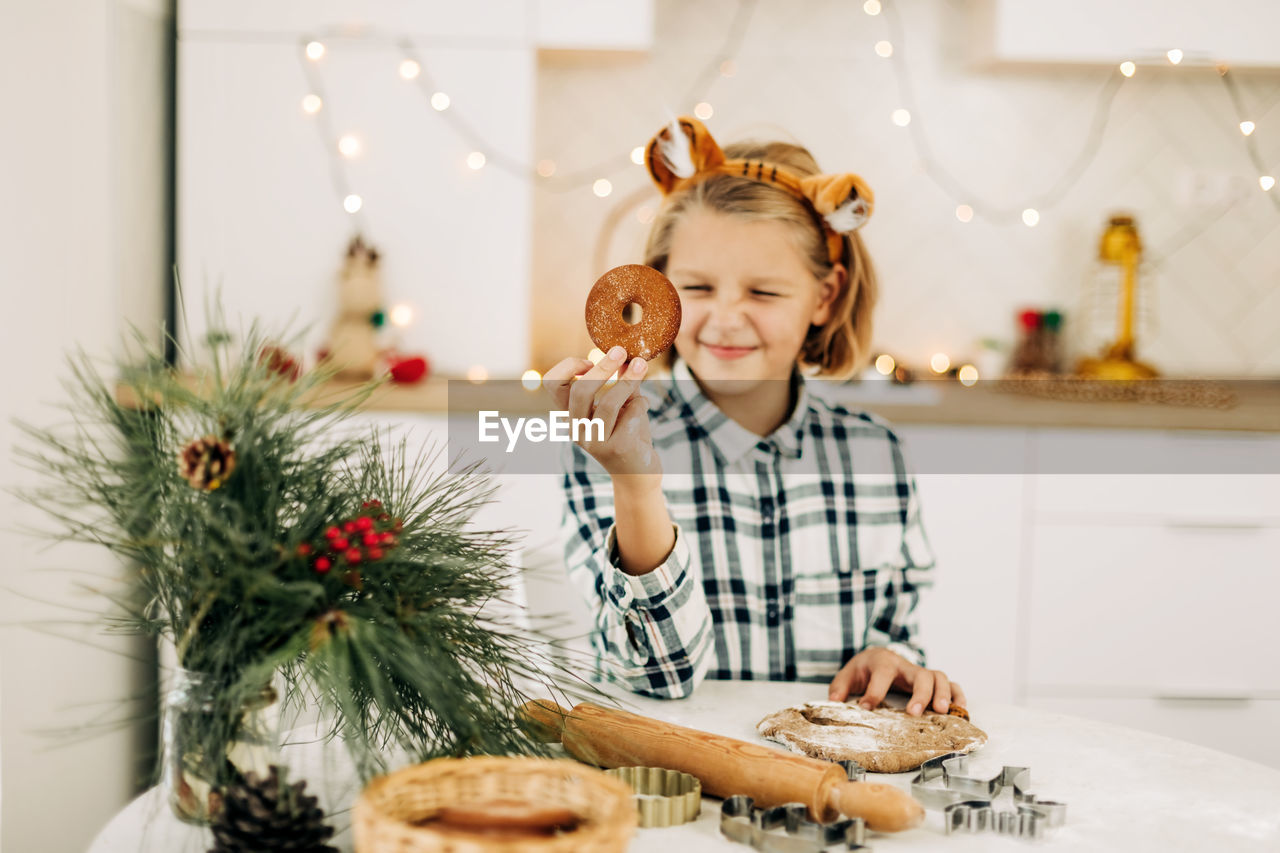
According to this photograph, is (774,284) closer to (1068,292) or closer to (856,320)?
(856,320)

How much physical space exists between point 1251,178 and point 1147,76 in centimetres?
35

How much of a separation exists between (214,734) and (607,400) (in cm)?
41

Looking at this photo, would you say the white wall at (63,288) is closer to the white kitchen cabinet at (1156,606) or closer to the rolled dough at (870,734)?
the rolled dough at (870,734)

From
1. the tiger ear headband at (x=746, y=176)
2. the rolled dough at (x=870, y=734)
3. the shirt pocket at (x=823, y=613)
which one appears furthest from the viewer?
the shirt pocket at (x=823, y=613)

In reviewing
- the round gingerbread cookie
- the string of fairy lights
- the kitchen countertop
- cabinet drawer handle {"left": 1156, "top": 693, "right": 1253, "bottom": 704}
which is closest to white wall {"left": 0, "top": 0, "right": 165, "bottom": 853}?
the kitchen countertop

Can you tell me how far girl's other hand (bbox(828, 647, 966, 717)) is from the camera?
0.92 metres

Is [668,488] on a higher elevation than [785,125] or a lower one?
lower

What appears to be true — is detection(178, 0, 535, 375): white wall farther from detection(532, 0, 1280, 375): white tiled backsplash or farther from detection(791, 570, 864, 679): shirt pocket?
detection(791, 570, 864, 679): shirt pocket

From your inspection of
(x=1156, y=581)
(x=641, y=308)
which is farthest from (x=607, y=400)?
(x=1156, y=581)

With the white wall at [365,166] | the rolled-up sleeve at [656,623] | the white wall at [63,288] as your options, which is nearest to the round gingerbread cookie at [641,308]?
the rolled-up sleeve at [656,623]

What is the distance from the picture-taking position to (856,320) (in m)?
1.44

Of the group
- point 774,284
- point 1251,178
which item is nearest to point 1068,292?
point 1251,178

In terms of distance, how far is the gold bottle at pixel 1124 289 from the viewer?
2391 mm

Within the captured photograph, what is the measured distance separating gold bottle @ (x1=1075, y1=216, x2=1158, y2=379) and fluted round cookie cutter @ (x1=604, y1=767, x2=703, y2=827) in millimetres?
2005
